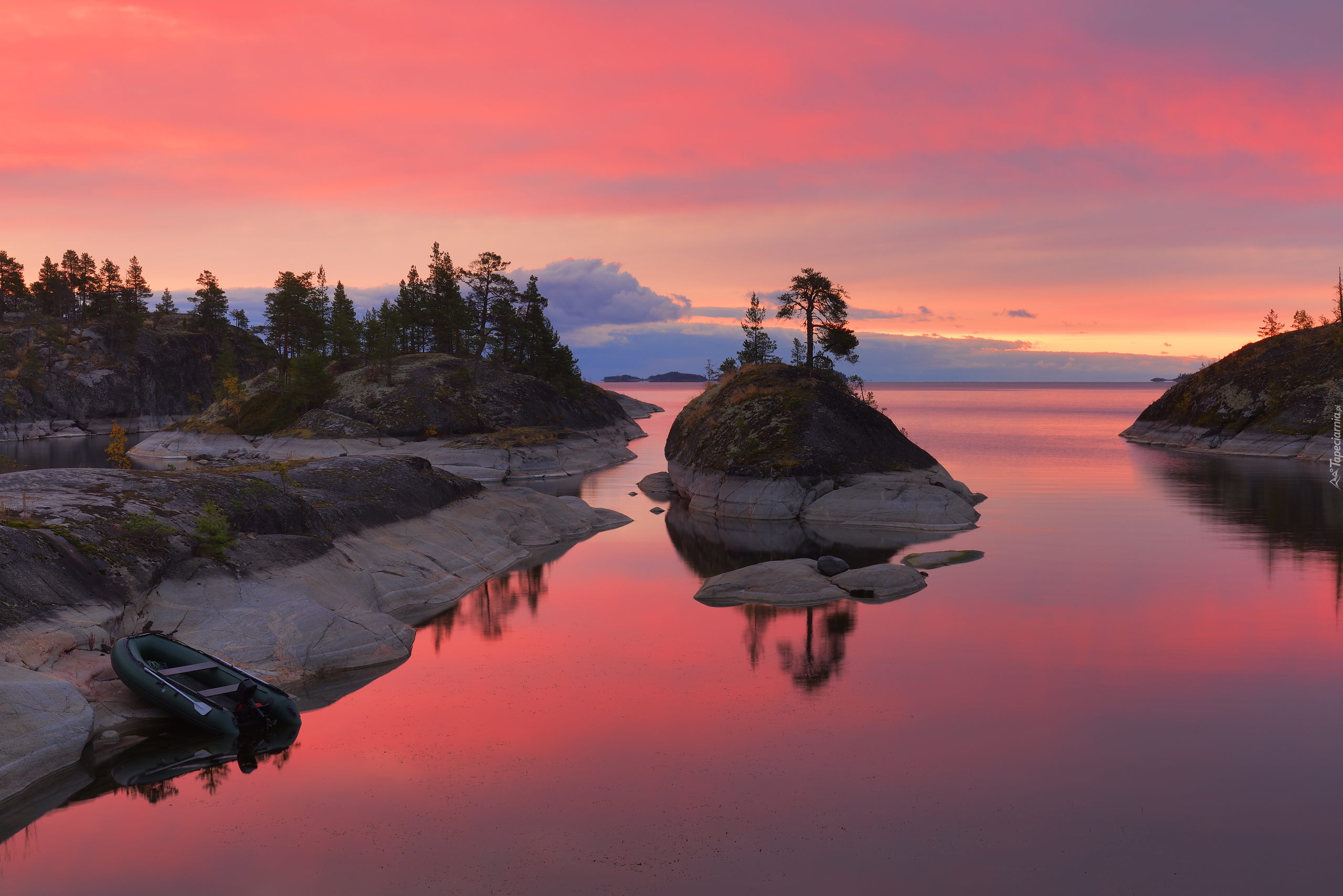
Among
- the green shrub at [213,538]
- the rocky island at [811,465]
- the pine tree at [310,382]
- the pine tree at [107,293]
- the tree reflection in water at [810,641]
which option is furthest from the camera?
the pine tree at [107,293]

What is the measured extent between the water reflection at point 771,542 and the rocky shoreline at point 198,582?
12.3m

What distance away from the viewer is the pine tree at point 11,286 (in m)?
160

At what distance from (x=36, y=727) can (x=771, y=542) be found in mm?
38049

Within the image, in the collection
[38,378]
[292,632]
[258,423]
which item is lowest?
[292,632]

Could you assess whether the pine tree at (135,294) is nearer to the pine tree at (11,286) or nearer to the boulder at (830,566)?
the pine tree at (11,286)

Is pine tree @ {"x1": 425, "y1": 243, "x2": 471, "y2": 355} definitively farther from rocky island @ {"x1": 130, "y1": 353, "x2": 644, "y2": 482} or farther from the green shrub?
the green shrub

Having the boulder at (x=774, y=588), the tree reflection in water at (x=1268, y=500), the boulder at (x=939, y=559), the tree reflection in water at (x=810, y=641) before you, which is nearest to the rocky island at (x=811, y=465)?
the boulder at (x=939, y=559)

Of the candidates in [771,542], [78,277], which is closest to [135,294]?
[78,277]

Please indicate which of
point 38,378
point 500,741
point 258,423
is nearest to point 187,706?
point 500,741

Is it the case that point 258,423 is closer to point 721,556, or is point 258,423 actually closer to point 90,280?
point 721,556

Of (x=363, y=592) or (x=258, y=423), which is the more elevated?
(x=258, y=423)

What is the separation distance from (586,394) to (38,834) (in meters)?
127

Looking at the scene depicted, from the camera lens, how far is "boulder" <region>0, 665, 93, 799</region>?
18500 millimetres

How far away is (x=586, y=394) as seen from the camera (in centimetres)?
14338
